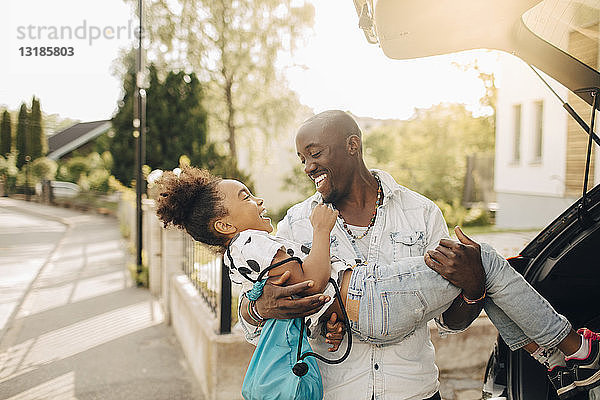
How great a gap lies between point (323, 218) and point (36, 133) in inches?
316

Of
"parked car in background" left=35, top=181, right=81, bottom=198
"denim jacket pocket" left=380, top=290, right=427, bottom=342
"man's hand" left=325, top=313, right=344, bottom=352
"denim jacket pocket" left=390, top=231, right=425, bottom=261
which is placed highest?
"denim jacket pocket" left=390, top=231, right=425, bottom=261

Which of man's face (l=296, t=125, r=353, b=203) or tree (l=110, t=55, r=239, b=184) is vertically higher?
tree (l=110, t=55, r=239, b=184)

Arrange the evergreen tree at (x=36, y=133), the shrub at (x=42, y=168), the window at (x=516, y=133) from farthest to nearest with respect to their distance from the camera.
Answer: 1. the window at (x=516, y=133)
2. the shrub at (x=42, y=168)
3. the evergreen tree at (x=36, y=133)

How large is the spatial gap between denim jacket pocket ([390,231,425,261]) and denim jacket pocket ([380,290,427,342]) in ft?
0.62

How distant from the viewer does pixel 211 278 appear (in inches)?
192

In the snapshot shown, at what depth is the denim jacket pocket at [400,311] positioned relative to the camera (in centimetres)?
171

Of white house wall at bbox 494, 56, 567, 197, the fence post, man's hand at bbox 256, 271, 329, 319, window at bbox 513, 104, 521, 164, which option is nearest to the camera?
man's hand at bbox 256, 271, 329, 319

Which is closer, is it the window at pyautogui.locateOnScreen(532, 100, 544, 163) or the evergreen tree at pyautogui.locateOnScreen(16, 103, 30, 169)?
the evergreen tree at pyautogui.locateOnScreen(16, 103, 30, 169)

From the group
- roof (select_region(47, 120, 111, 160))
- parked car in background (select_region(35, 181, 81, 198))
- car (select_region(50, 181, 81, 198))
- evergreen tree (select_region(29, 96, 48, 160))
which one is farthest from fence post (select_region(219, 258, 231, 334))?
car (select_region(50, 181, 81, 198))

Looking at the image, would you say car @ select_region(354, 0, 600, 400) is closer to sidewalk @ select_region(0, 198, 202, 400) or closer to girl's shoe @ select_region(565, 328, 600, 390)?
girl's shoe @ select_region(565, 328, 600, 390)

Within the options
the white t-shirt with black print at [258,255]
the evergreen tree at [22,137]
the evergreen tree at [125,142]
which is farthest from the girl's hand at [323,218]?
the evergreen tree at [125,142]

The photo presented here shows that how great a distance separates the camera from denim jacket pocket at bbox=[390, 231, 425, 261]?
74.8 inches

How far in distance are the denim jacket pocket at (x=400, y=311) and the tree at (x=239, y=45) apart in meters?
17.5

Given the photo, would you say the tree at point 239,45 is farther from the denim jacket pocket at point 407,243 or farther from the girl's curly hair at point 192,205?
the denim jacket pocket at point 407,243
